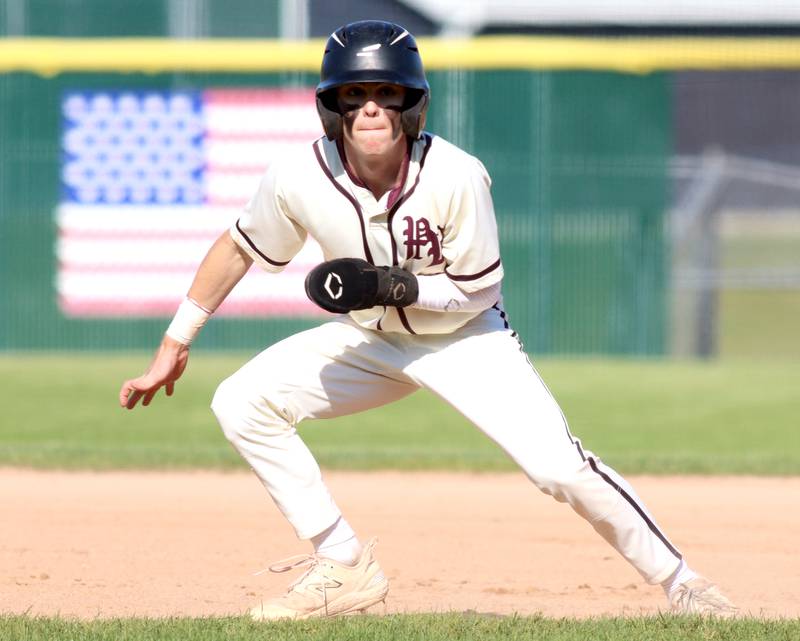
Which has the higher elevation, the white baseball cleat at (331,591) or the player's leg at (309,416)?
the player's leg at (309,416)

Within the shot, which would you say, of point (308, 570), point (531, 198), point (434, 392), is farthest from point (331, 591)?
point (531, 198)

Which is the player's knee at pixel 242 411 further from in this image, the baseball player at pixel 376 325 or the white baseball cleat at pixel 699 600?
the white baseball cleat at pixel 699 600

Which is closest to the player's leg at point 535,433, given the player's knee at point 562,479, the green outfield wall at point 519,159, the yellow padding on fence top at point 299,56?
the player's knee at point 562,479

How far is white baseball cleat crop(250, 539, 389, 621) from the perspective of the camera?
4895 millimetres

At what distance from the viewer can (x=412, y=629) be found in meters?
4.58

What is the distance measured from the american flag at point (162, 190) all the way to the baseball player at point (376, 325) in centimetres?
1007

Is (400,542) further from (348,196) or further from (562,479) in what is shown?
(348,196)

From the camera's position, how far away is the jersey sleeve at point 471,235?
4633mm

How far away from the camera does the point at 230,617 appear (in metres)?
4.78

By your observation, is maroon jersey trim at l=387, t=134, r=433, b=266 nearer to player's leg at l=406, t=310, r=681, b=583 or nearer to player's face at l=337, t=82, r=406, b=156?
player's face at l=337, t=82, r=406, b=156

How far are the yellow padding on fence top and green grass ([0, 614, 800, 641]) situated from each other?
11.4 metres

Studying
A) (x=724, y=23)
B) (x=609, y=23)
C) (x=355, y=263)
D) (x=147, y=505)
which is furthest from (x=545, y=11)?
(x=355, y=263)

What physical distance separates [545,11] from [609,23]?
0.93m

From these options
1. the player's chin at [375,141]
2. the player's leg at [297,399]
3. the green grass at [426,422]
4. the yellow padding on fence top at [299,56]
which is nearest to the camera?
the player's chin at [375,141]
